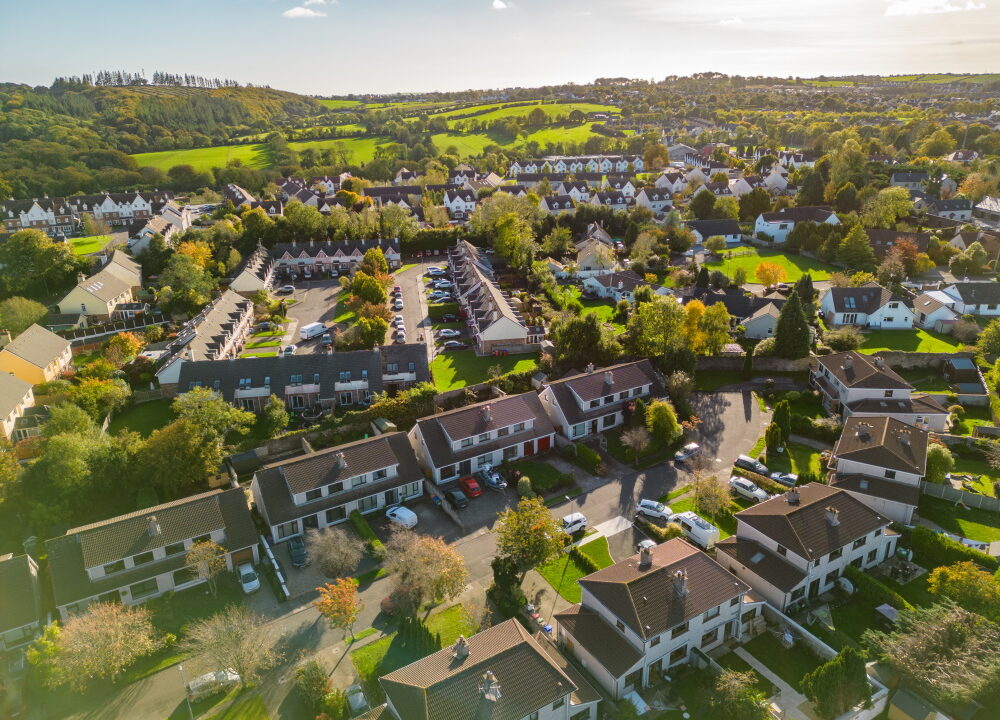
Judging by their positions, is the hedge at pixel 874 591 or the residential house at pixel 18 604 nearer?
the residential house at pixel 18 604

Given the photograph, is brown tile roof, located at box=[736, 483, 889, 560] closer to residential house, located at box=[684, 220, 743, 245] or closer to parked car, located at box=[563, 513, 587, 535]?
parked car, located at box=[563, 513, 587, 535]

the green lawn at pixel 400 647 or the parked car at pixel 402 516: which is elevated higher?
the parked car at pixel 402 516

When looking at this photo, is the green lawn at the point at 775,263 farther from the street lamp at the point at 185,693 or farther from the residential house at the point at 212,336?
the street lamp at the point at 185,693

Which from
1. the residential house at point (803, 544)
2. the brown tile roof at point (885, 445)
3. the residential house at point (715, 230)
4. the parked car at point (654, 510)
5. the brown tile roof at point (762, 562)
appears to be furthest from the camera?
the residential house at point (715, 230)

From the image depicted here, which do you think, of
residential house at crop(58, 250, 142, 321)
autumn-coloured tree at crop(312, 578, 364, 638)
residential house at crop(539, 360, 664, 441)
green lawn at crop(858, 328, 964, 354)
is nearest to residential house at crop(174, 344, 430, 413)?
residential house at crop(539, 360, 664, 441)

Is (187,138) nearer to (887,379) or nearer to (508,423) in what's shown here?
(508,423)

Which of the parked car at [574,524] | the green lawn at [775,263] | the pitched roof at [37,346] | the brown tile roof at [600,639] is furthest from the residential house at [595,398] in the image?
the pitched roof at [37,346]

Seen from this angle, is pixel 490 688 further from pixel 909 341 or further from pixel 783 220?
pixel 783 220
